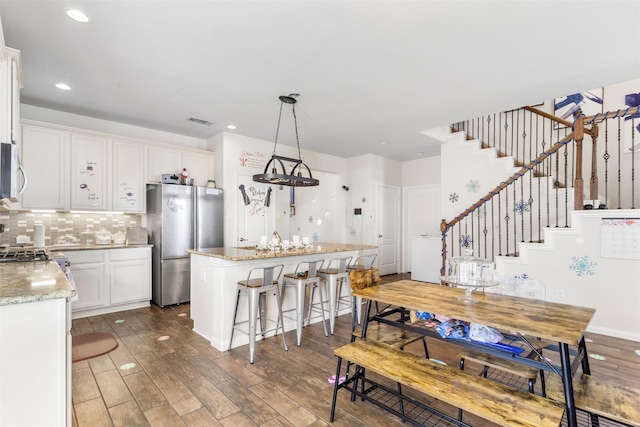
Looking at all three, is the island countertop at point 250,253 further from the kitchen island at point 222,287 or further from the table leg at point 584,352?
the table leg at point 584,352

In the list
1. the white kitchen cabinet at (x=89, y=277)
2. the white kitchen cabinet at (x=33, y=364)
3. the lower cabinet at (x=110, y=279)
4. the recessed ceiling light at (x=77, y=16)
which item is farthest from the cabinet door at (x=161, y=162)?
the white kitchen cabinet at (x=33, y=364)

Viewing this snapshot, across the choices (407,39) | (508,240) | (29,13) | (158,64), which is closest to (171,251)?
(158,64)

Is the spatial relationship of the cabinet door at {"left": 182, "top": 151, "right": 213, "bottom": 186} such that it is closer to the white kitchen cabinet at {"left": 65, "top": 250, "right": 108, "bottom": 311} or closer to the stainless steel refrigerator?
the stainless steel refrigerator

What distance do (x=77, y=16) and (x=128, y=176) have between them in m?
2.67

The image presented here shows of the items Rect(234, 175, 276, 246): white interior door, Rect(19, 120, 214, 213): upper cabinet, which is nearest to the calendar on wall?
Rect(234, 175, 276, 246): white interior door

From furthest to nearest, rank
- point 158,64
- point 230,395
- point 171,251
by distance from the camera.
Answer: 1. point 171,251
2. point 158,64
3. point 230,395

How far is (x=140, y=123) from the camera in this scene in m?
4.70

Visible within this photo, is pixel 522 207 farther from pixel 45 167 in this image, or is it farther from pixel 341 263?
pixel 45 167

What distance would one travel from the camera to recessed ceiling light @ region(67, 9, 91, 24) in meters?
2.18

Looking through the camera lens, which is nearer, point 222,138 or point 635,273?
point 635,273

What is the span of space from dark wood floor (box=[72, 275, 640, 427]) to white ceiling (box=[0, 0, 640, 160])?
2.78 meters

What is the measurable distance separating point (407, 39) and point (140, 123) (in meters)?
4.13

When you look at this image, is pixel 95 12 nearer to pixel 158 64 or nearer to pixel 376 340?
pixel 158 64

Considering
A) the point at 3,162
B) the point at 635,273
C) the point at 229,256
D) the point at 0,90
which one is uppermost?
the point at 0,90
